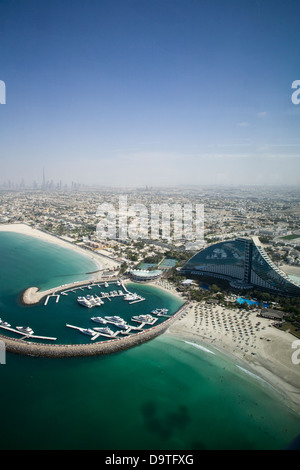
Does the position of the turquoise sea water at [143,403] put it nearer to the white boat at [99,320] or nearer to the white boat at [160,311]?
the white boat at [160,311]

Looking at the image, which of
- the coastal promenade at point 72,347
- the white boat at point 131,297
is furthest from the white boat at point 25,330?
the white boat at point 131,297

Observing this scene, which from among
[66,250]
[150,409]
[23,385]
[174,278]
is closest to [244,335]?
[150,409]

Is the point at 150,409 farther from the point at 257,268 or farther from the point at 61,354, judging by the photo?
the point at 257,268

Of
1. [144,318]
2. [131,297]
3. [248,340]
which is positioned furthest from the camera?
[131,297]

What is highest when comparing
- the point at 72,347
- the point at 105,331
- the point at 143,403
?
the point at 105,331

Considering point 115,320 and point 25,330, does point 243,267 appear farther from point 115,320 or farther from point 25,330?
point 25,330

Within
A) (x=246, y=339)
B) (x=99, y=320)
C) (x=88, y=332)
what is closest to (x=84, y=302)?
(x=99, y=320)

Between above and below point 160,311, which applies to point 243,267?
above
